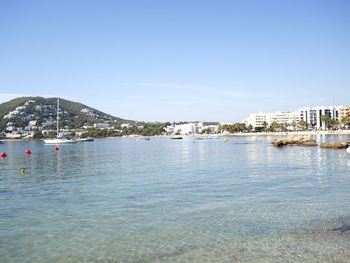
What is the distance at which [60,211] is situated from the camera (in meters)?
13.4

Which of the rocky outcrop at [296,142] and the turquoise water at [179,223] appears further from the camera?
the rocky outcrop at [296,142]

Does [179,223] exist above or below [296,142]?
below

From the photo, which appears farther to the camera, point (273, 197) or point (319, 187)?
point (319, 187)

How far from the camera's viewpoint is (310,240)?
8.99m

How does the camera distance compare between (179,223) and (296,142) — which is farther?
(296,142)

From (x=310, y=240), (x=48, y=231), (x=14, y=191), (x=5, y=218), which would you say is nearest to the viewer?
(x=310, y=240)

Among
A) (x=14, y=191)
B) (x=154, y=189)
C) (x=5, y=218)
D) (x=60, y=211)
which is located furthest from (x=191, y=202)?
(x=14, y=191)

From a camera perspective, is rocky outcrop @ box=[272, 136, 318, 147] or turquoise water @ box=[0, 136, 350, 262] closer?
turquoise water @ box=[0, 136, 350, 262]

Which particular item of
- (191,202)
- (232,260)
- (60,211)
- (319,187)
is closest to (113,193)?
(60,211)

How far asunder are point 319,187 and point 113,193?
12.3 meters

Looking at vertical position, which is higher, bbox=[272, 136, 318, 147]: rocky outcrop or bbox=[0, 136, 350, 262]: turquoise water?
bbox=[272, 136, 318, 147]: rocky outcrop

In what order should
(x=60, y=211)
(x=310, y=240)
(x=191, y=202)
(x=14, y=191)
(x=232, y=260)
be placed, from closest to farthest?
(x=232, y=260), (x=310, y=240), (x=60, y=211), (x=191, y=202), (x=14, y=191)

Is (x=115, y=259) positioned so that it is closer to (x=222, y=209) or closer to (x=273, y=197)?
(x=222, y=209)

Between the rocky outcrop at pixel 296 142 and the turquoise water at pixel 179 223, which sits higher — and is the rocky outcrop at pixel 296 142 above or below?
above
